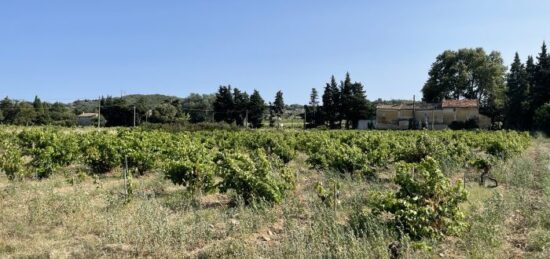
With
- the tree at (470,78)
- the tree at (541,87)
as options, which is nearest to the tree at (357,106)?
the tree at (470,78)

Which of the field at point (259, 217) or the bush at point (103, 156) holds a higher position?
the bush at point (103, 156)

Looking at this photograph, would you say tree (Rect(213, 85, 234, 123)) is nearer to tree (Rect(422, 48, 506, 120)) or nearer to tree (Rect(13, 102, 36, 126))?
tree (Rect(13, 102, 36, 126))

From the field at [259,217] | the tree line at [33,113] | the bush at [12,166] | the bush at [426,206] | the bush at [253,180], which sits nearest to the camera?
the field at [259,217]

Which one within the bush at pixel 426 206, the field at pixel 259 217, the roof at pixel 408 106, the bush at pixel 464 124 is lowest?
the field at pixel 259 217

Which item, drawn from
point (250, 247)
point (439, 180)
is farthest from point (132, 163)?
point (439, 180)

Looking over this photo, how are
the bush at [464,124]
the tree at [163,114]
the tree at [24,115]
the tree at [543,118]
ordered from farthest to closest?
1. the tree at [163,114]
2. the tree at [24,115]
3. the bush at [464,124]
4. the tree at [543,118]

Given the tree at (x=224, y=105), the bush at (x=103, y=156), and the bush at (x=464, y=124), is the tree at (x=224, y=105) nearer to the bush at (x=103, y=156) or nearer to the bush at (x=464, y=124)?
the bush at (x=464, y=124)

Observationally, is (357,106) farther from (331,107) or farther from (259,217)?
(259,217)

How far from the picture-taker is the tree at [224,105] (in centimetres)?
6119

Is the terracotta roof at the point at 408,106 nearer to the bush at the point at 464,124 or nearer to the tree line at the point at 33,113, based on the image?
the bush at the point at 464,124

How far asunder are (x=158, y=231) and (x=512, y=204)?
571 centimetres

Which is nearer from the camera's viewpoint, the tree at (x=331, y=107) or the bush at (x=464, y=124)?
the bush at (x=464, y=124)

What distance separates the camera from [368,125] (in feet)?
196

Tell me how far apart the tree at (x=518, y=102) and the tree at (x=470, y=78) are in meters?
7.92
